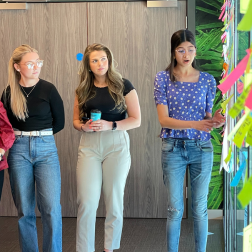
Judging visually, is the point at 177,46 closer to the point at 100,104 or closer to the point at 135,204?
the point at 100,104

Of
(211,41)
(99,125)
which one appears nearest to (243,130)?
(99,125)

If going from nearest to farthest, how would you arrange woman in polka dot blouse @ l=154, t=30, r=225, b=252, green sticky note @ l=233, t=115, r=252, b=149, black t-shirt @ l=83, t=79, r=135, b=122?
1. green sticky note @ l=233, t=115, r=252, b=149
2. woman in polka dot blouse @ l=154, t=30, r=225, b=252
3. black t-shirt @ l=83, t=79, r=135, b=122

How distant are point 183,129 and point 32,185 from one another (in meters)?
1.10

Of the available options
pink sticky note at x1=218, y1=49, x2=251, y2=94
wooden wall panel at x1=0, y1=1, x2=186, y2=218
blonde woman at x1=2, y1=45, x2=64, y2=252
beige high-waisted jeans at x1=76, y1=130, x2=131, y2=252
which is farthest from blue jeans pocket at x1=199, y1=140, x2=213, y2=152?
wooden wall panel at x1=0, y1=1, x2=186, y2=218

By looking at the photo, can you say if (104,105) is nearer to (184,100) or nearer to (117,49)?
(184,100)

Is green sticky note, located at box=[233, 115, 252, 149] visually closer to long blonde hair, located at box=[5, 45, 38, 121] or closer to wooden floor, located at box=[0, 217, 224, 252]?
long blonde hair, located at box=[5, 45, 38, 121]

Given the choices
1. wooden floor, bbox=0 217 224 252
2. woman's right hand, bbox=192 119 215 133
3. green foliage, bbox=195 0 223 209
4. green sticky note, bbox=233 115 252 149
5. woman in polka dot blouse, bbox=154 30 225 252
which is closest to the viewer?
green sticky note, bbox=233 115 252 149

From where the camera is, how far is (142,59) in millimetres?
4195

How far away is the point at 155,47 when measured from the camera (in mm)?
4172

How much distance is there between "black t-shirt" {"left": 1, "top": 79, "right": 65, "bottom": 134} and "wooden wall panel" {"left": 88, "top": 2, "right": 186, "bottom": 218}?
1.46 metres

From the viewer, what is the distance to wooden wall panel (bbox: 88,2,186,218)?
4.14 meters

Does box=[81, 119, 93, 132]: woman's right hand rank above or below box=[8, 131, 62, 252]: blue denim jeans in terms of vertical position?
above

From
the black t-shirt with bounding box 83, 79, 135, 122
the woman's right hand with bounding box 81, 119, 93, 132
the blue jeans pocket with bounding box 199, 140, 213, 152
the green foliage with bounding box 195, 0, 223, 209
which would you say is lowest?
the blue jeans pocket with bounding box 199, 140, 213, 152

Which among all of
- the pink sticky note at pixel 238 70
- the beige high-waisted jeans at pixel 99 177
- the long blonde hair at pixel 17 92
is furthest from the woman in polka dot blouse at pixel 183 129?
the pink sticky note at pixel 238 70
